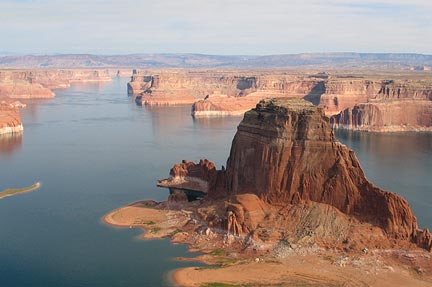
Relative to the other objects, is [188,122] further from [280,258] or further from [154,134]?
[280,258]

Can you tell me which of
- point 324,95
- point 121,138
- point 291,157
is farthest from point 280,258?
point 324,95

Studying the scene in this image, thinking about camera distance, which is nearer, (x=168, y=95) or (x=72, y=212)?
(x=72, y=212)

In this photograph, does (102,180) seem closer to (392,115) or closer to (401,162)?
(401,162)

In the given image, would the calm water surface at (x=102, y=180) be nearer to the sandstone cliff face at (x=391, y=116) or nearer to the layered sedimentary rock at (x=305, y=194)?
the sandstone cliff face at (x=391, y=116)

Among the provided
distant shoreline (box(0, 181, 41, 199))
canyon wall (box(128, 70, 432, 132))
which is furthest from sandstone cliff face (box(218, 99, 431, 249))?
canyon wall (box(128, 70, 432, 132))

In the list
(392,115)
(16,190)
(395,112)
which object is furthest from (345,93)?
(16,190)

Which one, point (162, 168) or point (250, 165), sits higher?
point (250, 165)
